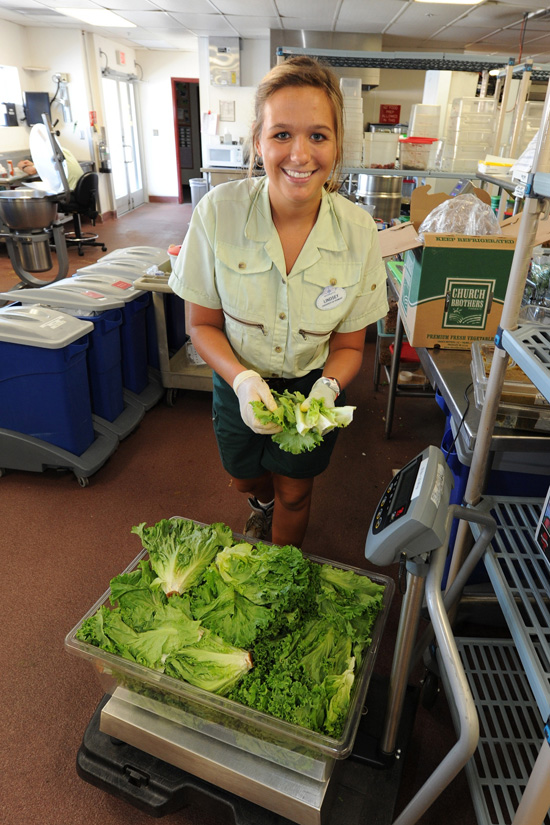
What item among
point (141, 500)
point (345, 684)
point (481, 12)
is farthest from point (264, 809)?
point (481, 12)

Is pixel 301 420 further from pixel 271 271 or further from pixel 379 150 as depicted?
pixel 379 150

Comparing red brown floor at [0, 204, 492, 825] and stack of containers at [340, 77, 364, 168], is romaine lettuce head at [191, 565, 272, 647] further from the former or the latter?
stack of containers at [340, 77, 364, 168]

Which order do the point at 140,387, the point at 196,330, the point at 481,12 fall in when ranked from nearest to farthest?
the point at 196,330, the point at 140,387, the point at 481,12

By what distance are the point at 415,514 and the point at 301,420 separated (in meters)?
0.55

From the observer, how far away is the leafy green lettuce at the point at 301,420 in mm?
1375

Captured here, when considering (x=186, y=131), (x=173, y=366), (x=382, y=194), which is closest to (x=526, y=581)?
(x=173, y=366)

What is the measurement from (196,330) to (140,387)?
5.55ft

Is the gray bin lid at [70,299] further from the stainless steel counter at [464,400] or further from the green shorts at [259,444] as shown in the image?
the stainless steel counter at [464,400]

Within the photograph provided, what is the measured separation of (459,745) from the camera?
2.79 ft

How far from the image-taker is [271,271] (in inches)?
59.7

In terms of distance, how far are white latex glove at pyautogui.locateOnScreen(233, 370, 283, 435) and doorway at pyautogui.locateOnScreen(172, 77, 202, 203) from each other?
35.8ft

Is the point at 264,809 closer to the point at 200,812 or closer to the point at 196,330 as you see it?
the point at 200,812

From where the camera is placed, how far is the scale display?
89cm

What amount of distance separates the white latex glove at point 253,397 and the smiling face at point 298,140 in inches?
18.7
